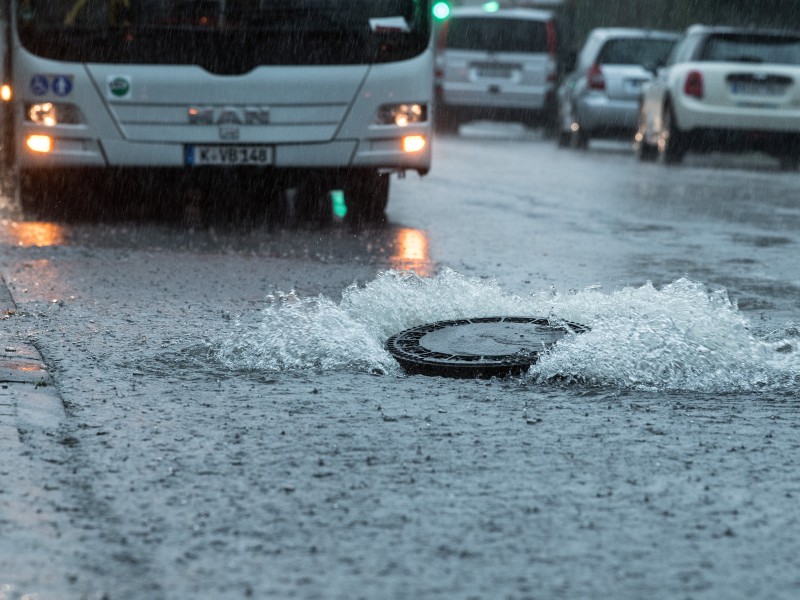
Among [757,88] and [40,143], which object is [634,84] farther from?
[40,143]

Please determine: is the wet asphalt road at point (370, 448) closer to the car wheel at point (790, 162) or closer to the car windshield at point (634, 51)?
the car wheel at point (790, 162)

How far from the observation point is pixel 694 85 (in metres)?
19.7

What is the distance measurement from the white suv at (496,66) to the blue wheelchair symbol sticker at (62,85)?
1650cm

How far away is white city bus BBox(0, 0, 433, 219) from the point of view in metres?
11.3

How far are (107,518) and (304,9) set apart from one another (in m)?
8.30

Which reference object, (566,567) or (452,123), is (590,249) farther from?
(452,123)

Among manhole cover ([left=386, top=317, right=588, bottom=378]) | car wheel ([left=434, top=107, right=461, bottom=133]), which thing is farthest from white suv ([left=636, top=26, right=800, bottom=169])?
manhole cover ([left=386, top=317, right=588, bottom=378])

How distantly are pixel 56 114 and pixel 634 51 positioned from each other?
14787mm

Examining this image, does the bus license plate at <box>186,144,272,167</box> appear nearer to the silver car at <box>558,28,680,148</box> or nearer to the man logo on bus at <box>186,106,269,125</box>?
the man logo on bus at <box>186,106,269,125</box>

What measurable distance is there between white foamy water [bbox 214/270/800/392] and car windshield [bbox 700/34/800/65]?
1363 centimetres

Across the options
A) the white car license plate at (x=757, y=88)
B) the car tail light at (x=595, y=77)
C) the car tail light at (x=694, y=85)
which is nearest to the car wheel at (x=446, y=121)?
the car tail light at (x=595, y=77)

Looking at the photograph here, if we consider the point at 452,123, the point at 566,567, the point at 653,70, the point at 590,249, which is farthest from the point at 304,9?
the point at 452,123

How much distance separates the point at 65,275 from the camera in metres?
8.36

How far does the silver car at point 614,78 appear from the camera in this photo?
24375 mm
